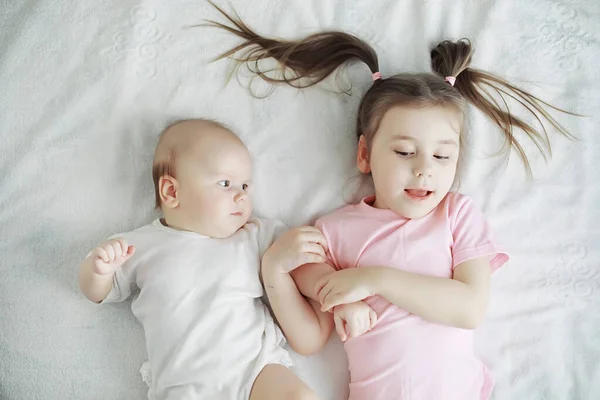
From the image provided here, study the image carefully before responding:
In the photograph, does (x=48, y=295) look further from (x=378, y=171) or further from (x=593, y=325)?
(x=593, y=325)

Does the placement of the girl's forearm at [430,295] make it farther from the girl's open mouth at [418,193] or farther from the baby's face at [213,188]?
the baby's face at [213,188]

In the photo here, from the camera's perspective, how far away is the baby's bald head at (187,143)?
1.46 meters

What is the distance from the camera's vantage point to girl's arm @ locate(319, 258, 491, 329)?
4.42 ft

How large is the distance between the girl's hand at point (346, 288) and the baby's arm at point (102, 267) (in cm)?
43

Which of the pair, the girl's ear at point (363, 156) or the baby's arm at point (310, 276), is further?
the girl's ear at point (363, 156)

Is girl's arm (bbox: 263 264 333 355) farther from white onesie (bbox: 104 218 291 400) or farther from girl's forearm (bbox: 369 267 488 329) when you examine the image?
girl's forearm (bbox: 369 267 488 329)

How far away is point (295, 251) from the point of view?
140cm

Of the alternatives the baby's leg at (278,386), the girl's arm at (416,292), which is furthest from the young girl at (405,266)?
the baby's leg at (278,386)

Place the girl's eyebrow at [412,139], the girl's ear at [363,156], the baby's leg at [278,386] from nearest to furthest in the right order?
the baby's leg at [278,386] → the girl's eyebrow at [412,139] → the girl's ear at [363,156]

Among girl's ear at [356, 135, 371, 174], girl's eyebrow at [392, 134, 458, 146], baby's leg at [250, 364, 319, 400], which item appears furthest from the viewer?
girl's ear at [356, 135, 371, 174]

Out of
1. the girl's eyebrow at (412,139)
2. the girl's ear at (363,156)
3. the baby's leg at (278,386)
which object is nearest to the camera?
the baby's leg at (278,386)

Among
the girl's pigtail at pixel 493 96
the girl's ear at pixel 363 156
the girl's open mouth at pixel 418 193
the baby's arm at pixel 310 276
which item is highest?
the girl's pigtail at pixel 493 96

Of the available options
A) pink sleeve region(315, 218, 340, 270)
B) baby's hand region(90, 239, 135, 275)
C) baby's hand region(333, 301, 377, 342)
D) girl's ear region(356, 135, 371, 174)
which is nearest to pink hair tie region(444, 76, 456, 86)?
girl's ear region(356, 135, 371, 174)

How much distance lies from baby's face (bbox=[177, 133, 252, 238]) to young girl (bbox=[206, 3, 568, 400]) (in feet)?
0.42
